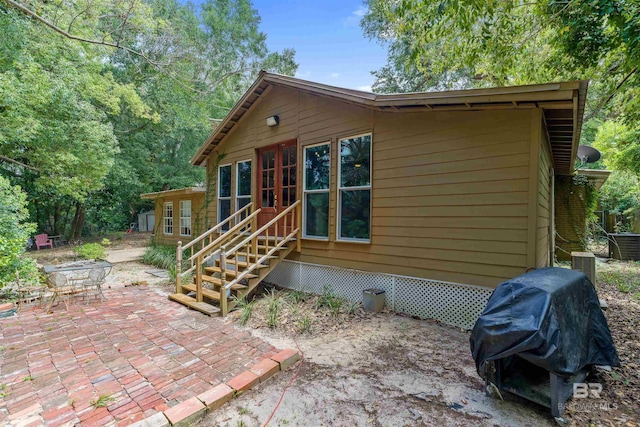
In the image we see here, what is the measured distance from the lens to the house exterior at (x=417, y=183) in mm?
3607

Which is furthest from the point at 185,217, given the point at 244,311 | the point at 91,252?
the point at 244,311

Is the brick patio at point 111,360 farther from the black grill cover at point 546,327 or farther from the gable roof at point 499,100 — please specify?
the gable roof at point 499,100

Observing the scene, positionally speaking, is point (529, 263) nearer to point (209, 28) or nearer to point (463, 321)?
point (463, 321)

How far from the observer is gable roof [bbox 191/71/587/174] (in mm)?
3213

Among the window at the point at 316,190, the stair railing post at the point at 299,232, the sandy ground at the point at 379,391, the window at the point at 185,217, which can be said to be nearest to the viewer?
the sandy ground at the point at 379,391

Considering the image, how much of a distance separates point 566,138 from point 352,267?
14.0ft

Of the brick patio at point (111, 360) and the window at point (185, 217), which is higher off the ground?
the window at point (185, 217)

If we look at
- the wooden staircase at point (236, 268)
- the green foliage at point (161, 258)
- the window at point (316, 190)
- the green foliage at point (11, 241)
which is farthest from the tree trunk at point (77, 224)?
the window at point (316, 190)

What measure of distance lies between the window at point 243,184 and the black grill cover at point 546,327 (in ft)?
19.4

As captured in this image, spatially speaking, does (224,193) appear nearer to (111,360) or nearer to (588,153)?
(111,360)

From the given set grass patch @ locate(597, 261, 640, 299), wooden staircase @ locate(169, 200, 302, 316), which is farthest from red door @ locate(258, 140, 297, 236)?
grass patch @ locate(597, 261, 640, 299)

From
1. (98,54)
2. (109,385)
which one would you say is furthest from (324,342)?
(98,54)

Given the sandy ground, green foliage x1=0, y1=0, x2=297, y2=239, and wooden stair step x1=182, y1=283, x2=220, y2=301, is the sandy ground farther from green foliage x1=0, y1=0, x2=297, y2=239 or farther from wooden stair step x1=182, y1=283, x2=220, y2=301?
green foliage x1=0, y1=0, x2=297, y2=239

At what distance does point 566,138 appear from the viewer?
516cm
